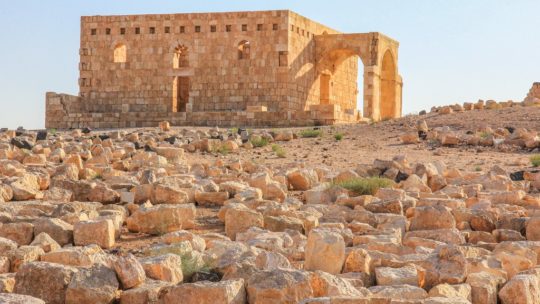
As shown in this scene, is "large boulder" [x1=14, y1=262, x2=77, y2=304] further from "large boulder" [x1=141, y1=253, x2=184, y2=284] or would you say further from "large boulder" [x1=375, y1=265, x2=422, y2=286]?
"large boulder" [x1=375, y1=265, x2=422, y2=286]

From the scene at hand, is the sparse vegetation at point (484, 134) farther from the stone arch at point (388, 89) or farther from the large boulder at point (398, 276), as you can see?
the stone arch at point (388, 89)

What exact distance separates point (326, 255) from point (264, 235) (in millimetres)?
982

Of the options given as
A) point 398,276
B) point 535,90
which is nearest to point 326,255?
point 398,276

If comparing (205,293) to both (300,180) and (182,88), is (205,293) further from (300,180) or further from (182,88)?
(182,88)

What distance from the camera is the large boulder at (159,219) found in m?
6.64

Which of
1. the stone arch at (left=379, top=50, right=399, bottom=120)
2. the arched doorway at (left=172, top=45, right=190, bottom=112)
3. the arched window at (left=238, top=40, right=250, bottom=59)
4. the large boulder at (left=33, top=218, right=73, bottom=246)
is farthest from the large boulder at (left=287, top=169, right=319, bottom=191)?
the stone arch at (left=379, top=50, right=399, bottom=120)

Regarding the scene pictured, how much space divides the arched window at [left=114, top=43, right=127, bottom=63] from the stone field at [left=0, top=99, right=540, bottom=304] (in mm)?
16899

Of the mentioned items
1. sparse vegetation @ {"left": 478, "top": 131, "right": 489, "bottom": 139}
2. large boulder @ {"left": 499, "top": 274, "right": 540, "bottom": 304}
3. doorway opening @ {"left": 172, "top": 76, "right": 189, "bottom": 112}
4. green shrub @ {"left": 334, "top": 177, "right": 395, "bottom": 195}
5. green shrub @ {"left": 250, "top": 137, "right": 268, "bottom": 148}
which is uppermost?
doorway opening @ {"left": 172, "top": 76, "right": 189, "bottom": 112}

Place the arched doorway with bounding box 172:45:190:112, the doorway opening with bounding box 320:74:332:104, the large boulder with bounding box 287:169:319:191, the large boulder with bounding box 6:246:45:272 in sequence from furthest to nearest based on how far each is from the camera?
the arched doorway with bounding box 172:45:190:112
the doorway opening with bounding box 320:74:332:104
the large boulder with bounding box 287:169:319:191
the large boulder with bounding box 6:246:45:272

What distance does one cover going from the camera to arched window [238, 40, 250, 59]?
27.7 metres

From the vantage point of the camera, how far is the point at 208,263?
16.5 ft

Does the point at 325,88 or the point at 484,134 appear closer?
the point at 484,134

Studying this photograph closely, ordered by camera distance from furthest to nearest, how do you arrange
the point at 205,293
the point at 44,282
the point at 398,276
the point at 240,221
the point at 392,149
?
1. the point at 392,149
2. the point at 240,221
3. the point at 398,276
4. the point at 44,282
5. the point at 205,293

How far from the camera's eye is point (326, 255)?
501 cm
